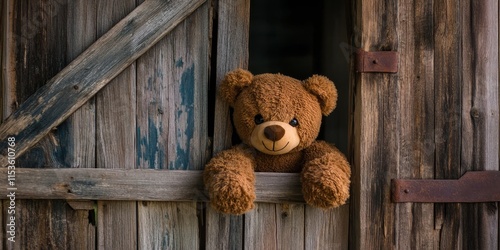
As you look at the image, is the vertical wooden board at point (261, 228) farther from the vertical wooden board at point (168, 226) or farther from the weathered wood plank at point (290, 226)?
the vertical wooden board at point (168, 226)

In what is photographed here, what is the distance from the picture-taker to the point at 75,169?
240 centimetres

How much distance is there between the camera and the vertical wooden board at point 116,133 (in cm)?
243

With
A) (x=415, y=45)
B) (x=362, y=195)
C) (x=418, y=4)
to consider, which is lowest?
(x=362, y=195)

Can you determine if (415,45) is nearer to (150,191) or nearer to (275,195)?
(275,195)

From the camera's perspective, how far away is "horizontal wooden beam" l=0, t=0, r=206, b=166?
239 cm

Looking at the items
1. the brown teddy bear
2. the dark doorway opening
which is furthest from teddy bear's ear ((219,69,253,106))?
the dark doorway opening

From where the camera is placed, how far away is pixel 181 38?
243 centimetres

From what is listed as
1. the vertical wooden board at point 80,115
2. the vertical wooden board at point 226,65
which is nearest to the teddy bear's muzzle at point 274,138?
the vertical wooden board at point 226,65

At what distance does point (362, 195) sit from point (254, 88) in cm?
61

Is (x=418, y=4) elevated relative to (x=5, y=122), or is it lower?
elevated

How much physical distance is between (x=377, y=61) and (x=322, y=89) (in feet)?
0.83

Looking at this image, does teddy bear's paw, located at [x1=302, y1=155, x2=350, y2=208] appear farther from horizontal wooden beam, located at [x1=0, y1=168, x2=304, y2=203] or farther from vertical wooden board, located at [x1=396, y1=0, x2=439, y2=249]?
horizontal wooden beam, located at [x1=0, y1=168, x2=304, y2=203]

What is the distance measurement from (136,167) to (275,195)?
22.8 inches

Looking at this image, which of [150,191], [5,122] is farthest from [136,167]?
[5,122]
